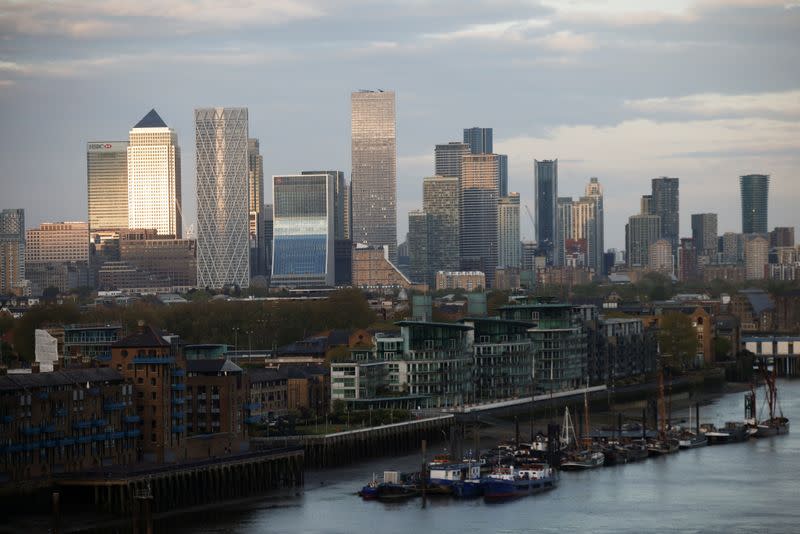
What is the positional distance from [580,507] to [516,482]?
4071mm

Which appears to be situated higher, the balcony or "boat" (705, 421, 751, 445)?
the balcony

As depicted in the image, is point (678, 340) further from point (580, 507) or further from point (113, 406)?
point (113, 406)

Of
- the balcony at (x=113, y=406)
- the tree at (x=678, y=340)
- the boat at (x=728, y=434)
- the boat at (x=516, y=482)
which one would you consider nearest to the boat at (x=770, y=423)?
the boat at (x=728, y=434)

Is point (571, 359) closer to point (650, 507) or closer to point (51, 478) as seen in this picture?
point (650, 507)

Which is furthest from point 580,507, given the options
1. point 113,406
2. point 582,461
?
point 113,406

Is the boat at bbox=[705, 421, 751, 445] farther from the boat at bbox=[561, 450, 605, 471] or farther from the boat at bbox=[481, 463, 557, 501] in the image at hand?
the boat at bbox=[481, 463, 557, 501]

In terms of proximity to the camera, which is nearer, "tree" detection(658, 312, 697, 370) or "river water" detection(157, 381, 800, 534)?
"river water" detection(157, 381, 800, 534)

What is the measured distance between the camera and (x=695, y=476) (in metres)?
81.1

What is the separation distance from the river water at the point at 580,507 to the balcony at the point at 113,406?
6023 millimetres

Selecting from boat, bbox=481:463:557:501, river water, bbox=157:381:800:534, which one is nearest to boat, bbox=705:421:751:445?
river water, bbox=157:381:800:534

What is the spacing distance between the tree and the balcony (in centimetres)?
7510

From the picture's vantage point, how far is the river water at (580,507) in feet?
221

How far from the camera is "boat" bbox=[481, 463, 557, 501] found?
7525 cm

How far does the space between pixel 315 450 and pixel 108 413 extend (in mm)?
12662
